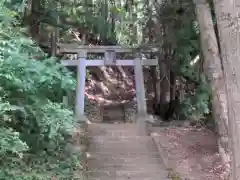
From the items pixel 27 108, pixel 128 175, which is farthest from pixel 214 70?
pixel 27 108

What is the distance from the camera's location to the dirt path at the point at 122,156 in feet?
21.2

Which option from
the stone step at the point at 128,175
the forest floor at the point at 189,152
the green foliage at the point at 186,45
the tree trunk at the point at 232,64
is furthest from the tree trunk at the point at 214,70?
the tree trunk at the point at 232,64

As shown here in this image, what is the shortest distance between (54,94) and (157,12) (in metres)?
5.71

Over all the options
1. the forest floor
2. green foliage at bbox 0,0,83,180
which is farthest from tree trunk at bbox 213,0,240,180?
the forest floor

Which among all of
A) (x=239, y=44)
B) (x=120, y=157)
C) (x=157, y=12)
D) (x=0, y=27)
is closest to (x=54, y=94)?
(x=0, y=27)

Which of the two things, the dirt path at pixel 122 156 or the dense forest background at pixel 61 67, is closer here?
the dense forest background at pixel 61 67

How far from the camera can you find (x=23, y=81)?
A: 489 centimetres

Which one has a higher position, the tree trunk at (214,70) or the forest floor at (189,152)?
the tree trunk at (214,70)

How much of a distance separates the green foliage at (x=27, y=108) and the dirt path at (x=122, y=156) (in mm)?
888

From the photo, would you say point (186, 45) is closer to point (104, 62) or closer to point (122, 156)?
point (104, 62)

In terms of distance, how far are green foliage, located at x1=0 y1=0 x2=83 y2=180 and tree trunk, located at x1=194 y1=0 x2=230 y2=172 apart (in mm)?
2534

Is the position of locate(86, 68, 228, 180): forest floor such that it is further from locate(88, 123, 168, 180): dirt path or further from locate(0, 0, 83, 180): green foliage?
locate(0, 0, 83, 180): green foliage

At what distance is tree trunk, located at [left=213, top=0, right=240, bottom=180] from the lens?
8.34 ft

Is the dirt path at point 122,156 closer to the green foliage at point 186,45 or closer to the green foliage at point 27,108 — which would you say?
the green foliage at point 27,108
